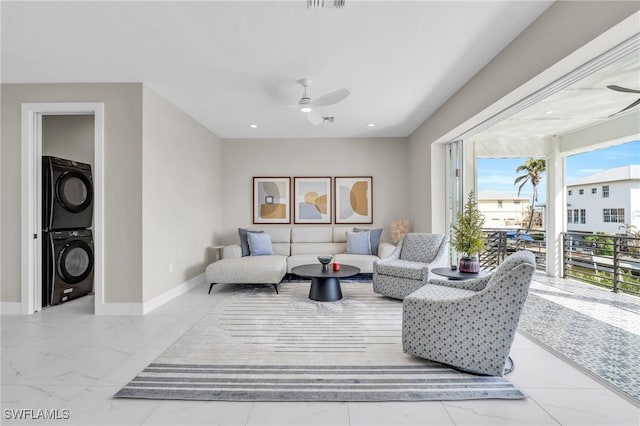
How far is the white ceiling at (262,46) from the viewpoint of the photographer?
2.22m

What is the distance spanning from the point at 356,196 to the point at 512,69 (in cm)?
367

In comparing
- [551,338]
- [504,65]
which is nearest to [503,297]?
[551,338]

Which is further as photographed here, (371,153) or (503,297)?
(371,153)

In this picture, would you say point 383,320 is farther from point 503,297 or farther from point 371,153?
point 371,153

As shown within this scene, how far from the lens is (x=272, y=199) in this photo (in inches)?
240

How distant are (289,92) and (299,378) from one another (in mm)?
3079

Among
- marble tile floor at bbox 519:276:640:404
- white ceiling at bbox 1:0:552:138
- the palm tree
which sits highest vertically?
white ceiling at bbox 1:0:552:138

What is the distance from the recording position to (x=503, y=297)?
1.97 m

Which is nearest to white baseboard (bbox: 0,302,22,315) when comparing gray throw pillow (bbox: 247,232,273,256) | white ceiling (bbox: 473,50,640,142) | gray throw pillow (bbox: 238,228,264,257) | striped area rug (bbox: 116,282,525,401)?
striped area rug (bbox: 116,282,525,401)

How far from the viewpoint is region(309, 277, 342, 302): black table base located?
12.8ft

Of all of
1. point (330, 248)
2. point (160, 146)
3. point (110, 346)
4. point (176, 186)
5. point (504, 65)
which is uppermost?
point (504, 65)

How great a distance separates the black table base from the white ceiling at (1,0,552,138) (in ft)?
7.77

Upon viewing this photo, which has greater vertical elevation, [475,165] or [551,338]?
[475,165]

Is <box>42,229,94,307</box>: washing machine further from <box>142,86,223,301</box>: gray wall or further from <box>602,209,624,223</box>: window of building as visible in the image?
<box>602,209,624,223</box>: window of building
